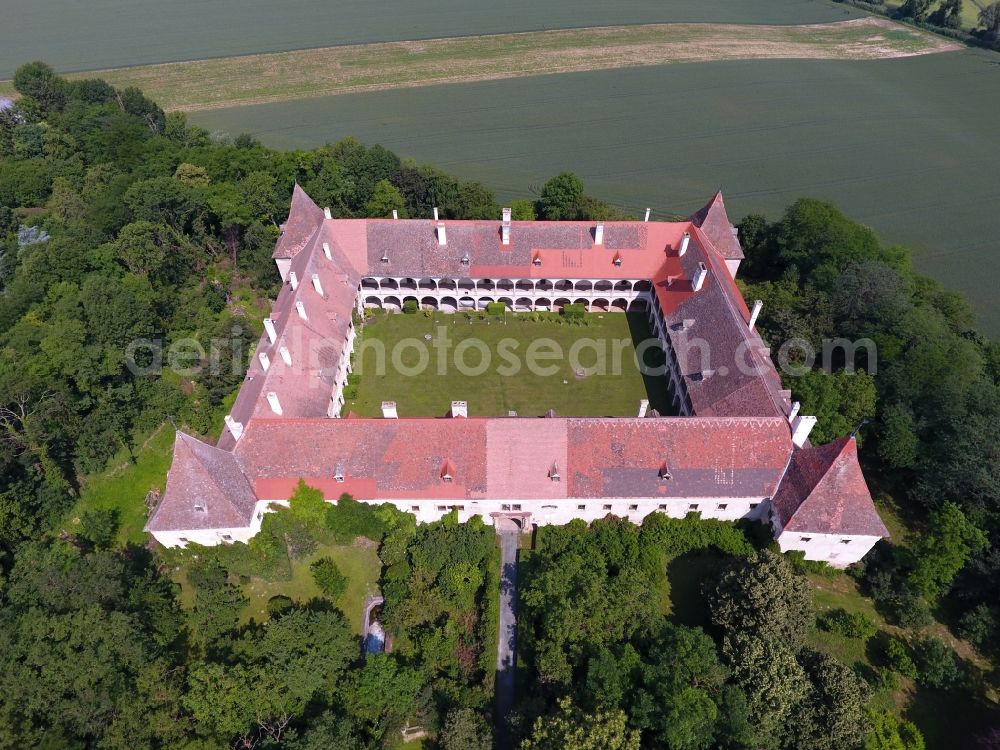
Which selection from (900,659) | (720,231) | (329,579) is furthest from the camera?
(720,231)

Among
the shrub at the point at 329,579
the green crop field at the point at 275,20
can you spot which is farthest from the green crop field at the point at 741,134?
the shrub at the point at 329,579

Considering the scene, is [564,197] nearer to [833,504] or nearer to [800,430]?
[800,430]

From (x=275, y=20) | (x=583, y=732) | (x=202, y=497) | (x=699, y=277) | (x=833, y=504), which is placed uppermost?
(x=275, y=20)

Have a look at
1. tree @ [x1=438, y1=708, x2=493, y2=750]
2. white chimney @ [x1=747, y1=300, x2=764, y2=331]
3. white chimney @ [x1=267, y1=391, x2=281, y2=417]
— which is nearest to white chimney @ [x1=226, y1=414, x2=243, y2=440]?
white chimney @ [x1=267, y1=391, x2=281, y2=417]

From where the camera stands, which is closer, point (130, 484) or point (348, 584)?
point (348, 584)

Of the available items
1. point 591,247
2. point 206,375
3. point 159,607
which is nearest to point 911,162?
point 591,247

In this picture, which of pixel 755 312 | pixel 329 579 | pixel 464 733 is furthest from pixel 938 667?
pixel 329 579

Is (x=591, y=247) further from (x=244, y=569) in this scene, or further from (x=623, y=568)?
(x=244, y=569)
